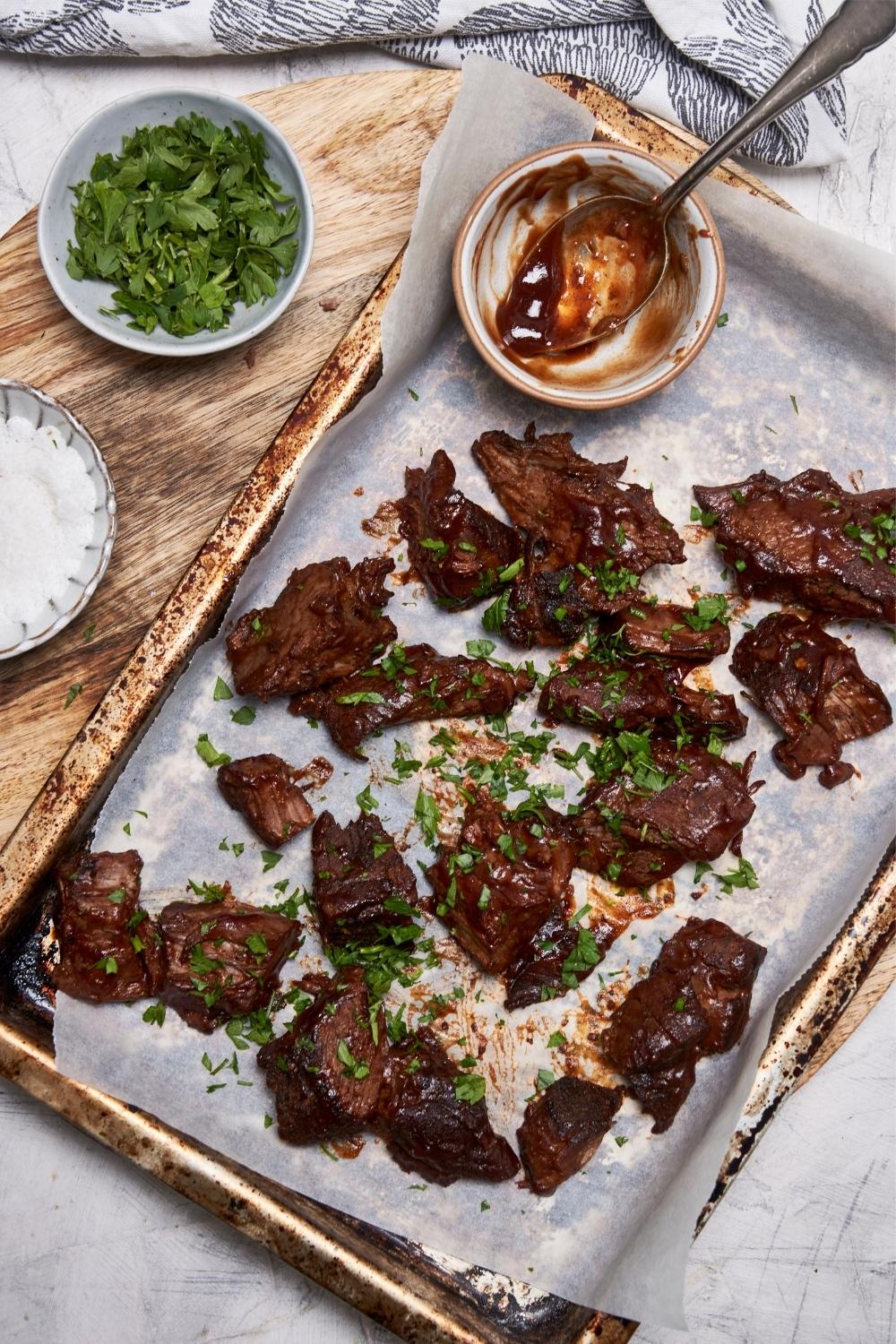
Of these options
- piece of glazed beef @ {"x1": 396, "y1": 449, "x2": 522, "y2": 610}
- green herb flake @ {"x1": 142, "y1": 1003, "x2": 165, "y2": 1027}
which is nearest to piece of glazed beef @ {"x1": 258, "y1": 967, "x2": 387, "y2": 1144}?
green herb flake @ {"x1": 142, "y1": 1003, "x2": 165, "y2": 1027}

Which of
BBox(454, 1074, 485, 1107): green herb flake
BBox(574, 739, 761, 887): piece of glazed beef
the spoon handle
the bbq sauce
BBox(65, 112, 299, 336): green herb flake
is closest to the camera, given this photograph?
the spoon handle

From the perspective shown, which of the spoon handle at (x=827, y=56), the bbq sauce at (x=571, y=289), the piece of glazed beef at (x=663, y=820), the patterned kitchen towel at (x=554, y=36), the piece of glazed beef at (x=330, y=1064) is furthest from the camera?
the patterned kitchen towel at (x=554, y=36)

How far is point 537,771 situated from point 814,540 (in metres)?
1.48

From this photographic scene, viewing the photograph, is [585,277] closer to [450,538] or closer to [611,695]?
[450,538]

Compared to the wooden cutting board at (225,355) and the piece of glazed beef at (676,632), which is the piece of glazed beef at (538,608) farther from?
the wooden cutting board at (225,355)

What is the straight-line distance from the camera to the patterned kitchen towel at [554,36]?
4.81 meters

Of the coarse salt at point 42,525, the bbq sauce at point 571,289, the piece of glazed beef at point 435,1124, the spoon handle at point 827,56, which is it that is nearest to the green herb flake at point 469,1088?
the piece of glazed beef at point 435,1124

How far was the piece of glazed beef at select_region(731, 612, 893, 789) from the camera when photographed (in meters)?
4.45

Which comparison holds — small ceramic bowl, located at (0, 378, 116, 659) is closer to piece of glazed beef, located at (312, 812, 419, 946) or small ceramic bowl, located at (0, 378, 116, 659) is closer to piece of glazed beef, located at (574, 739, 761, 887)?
piece of glazed beef, located at (312, 812, 419, 946)

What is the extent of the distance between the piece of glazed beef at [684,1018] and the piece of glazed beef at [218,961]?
1421 millimetres

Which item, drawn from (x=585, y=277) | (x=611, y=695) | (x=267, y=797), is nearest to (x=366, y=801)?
(x=267, y=797)

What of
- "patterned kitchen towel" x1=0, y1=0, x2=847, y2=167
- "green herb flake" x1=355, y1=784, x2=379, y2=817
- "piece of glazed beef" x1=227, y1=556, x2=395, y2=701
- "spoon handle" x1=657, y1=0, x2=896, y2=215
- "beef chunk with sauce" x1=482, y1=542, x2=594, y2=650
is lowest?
"green herb flake" x1=355, y1=784, x2=379, y2=817

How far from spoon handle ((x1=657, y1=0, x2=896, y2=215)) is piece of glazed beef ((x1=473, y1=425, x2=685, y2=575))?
4.14 feet

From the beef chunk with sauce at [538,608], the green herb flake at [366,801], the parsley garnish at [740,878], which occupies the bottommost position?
the green herb flake at [366,801]
